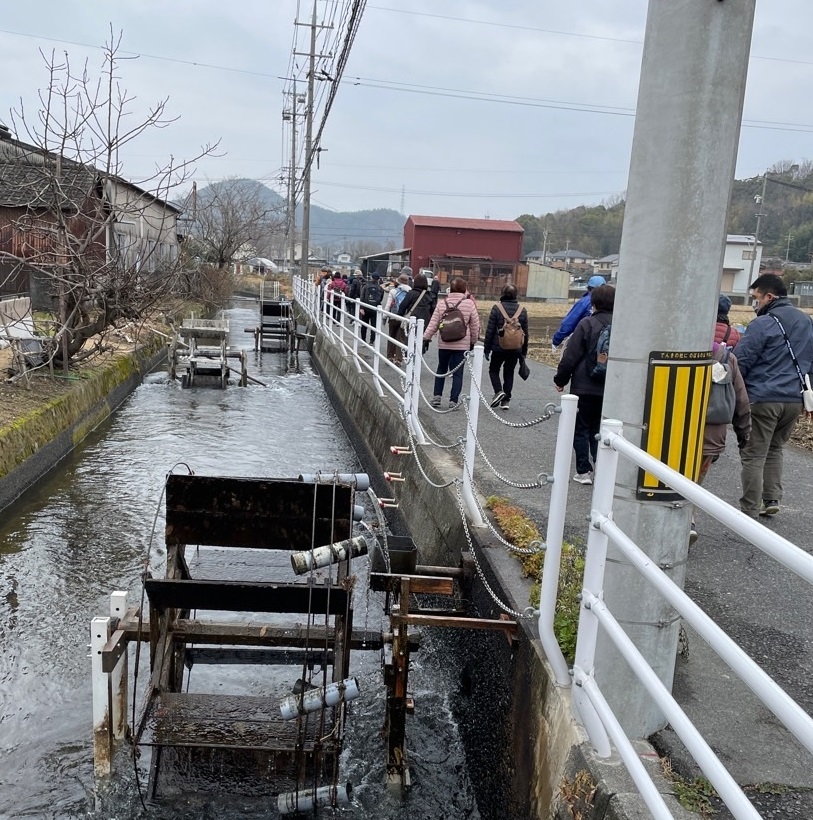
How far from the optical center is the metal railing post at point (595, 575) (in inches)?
103

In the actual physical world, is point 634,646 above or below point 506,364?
below

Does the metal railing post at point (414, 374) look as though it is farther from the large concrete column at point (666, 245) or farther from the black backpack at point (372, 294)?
the black backpack at point (372, 294)

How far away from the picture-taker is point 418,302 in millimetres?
11586

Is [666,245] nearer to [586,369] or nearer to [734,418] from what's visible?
[734,418]

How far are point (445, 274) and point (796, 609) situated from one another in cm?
4382

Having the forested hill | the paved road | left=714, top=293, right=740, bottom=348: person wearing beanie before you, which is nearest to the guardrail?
the paved road

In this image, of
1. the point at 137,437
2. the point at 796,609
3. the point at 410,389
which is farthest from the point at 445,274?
the point at 796,609

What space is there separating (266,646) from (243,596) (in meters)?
0.51

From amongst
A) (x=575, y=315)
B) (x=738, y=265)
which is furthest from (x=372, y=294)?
(x=738, y=265)

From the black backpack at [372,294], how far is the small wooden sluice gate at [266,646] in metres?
12.7

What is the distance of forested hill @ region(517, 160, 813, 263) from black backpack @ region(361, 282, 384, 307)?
5494 cm

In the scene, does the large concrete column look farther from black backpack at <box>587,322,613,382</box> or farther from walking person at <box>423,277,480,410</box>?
walking person at <box>423,277,480,410</box>

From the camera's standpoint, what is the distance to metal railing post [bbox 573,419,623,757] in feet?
8.60

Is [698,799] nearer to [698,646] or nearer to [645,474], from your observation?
[645,474]
